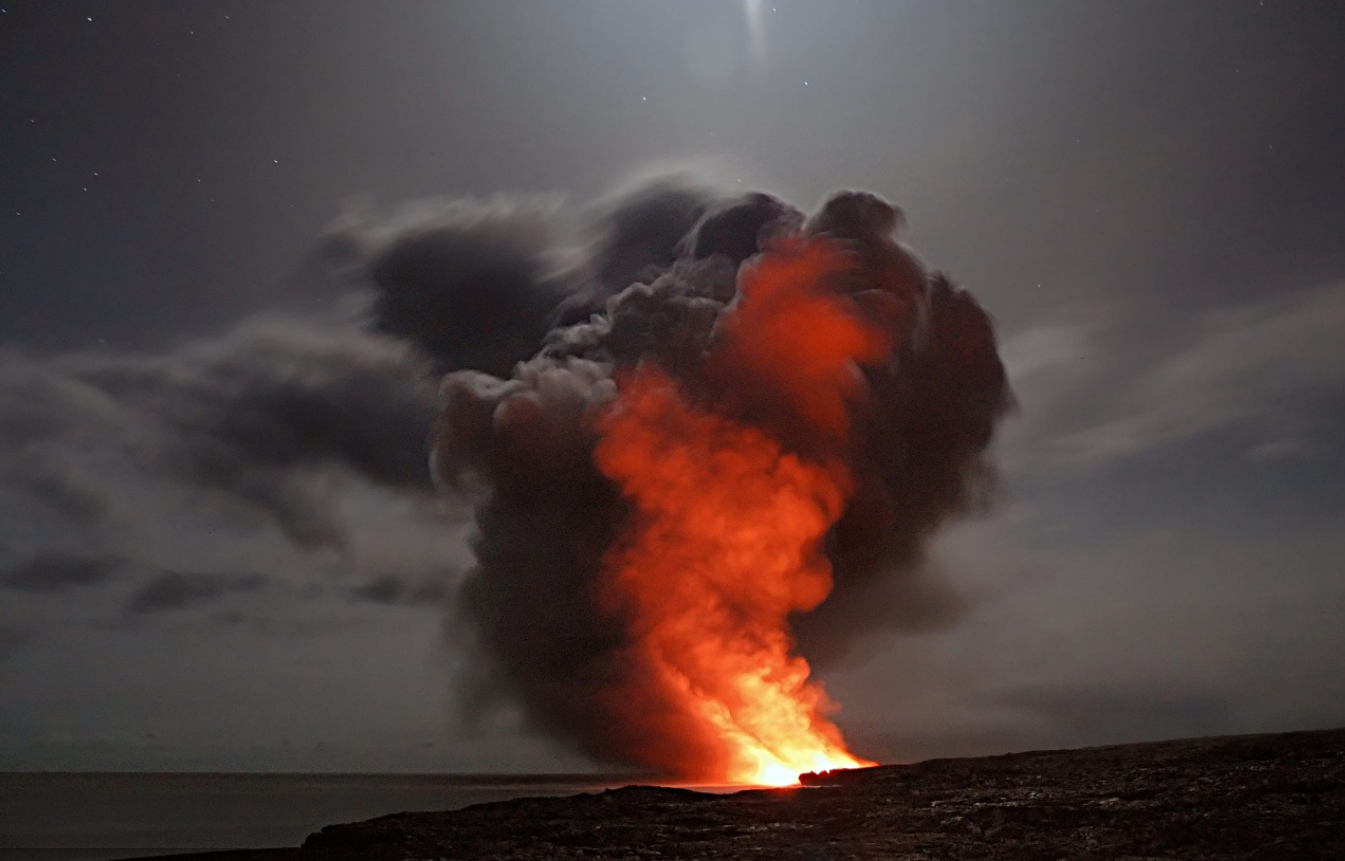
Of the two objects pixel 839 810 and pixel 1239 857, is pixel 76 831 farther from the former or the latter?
pixel 1239 857

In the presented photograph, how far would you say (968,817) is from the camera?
2945 centimetres

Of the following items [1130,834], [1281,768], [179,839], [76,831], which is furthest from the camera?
[76,831]

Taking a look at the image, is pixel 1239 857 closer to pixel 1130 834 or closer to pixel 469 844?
pixel 1130 834

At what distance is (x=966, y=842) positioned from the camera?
27.0 m

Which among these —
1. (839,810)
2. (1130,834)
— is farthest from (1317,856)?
(839,810)

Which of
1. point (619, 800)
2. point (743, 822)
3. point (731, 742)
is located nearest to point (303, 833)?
point (731, 742)

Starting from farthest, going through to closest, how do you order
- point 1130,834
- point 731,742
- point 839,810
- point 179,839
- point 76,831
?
1. point 76,831
2. point 179,839
3. point 731,742
4. point 839,810
5. point 1130,834

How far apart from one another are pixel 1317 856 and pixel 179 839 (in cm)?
7637

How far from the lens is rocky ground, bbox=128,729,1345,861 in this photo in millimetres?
25484

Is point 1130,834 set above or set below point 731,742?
below

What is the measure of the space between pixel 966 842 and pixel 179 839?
6906cm

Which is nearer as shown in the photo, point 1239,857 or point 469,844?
point 1239,857

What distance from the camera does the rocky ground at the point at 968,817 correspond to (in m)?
25.5

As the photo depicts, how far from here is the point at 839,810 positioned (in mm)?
31922
